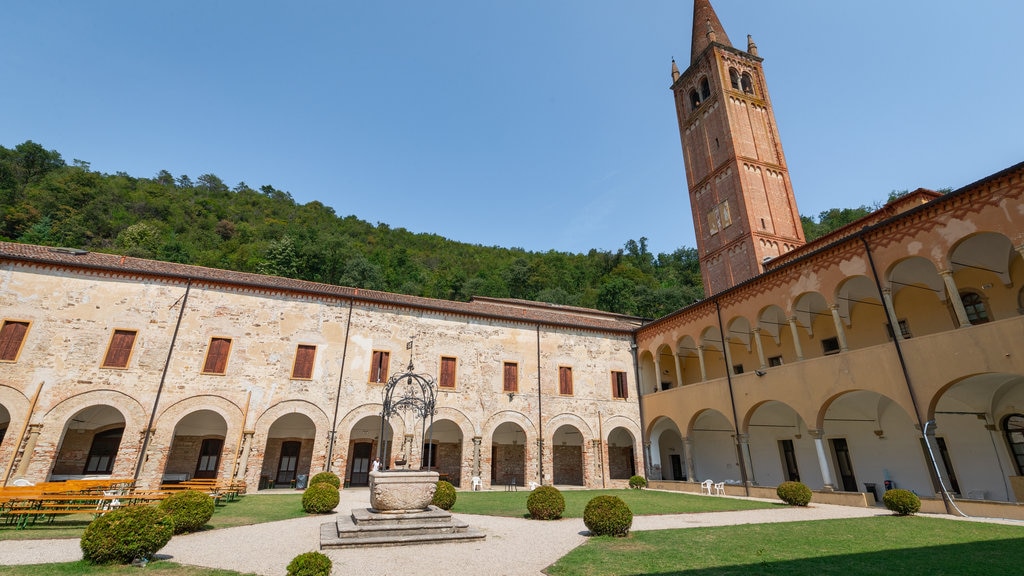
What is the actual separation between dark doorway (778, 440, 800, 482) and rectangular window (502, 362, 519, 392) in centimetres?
1150

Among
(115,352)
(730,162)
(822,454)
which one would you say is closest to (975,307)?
(822,454)

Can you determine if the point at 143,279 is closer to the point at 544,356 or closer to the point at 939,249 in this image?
the point at 544,356

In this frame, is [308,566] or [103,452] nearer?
[308,566]

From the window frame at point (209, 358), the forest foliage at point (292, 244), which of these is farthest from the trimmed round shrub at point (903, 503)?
the forest foliage at point (292, 244)

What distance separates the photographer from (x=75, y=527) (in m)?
8.97

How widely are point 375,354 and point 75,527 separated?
10.6 meters

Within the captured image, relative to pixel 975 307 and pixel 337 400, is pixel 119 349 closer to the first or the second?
pixel 337 400

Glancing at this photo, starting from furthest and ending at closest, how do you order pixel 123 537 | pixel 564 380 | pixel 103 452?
pixel 564 380 < pixel 103 452 < pixel 123 537

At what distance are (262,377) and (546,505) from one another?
12440mm

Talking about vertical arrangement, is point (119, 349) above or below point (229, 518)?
above

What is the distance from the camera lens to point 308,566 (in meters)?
4.41

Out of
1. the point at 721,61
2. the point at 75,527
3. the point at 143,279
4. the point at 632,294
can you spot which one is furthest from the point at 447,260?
the point at 75,527

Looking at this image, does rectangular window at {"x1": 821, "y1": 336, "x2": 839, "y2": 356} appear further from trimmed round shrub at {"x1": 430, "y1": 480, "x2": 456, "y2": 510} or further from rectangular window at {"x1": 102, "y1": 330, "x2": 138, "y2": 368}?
rectangular window at {"x1": 102, "y1": 330, "x2": 138, "y2": 368}

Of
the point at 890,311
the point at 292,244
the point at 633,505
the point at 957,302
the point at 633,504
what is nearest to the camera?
the point at 957,302
